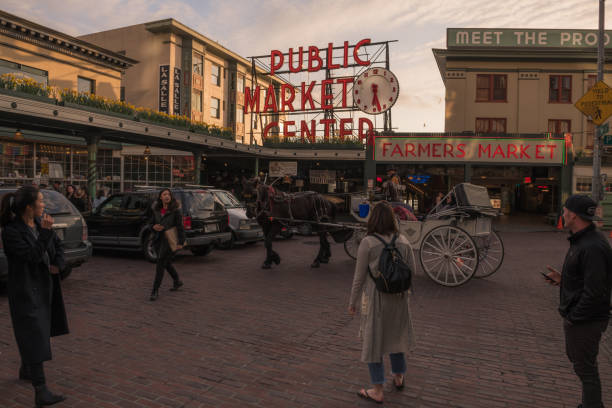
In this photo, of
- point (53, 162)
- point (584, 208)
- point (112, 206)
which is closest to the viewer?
point (584, 208)

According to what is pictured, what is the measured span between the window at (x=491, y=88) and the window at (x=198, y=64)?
22110 millimetres

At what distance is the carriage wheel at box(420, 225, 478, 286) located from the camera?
7961mm

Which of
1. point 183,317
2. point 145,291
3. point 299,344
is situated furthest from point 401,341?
point 145,291

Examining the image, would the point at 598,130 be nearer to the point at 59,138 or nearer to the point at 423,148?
the point at 423,148

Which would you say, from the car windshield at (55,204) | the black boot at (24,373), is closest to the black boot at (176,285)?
the car windshield at (55,204)

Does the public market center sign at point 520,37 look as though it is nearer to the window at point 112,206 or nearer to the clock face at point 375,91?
the clock face at point 375,91

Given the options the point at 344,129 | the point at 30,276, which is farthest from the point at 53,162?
the point at 30,276

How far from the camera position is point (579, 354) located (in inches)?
124

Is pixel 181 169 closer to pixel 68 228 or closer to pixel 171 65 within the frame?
pixel 171 65

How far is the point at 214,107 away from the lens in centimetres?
3834

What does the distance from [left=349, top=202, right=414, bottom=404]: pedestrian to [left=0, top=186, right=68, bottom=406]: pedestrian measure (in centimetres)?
273

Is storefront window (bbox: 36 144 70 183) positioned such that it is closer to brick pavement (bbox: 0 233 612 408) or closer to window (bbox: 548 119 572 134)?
brick pavement (bbox: 0 233 612 408)

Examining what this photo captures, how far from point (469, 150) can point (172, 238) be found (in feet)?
65.6

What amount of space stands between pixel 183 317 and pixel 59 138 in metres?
19.2
